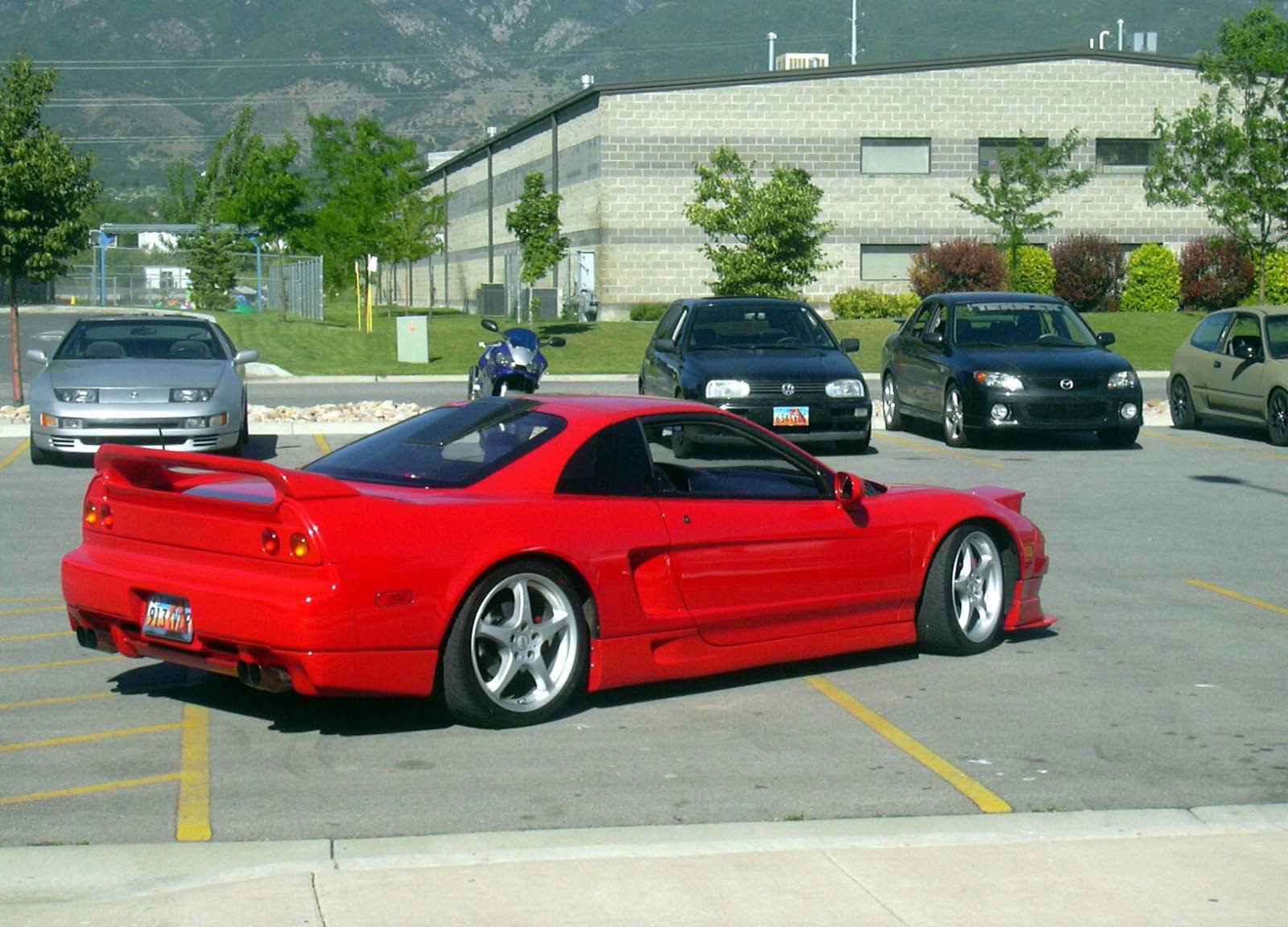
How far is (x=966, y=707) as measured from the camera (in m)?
7.44

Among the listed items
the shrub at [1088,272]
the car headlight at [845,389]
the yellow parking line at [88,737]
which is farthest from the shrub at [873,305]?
the yellow parking line at [88,737]

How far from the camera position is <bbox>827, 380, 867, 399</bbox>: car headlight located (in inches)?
699

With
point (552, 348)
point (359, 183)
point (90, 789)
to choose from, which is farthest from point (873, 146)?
point (90, 789)

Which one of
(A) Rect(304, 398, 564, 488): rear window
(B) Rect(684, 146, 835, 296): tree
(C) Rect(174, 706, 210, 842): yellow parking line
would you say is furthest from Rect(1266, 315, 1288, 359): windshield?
(B) Rect(684, 146, 835, 296): tree

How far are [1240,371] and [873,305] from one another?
27712 mm

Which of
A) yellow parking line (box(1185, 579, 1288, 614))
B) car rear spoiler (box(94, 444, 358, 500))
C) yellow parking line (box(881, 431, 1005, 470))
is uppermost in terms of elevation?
car rear spoiler (box(94, 444, 358, 500))

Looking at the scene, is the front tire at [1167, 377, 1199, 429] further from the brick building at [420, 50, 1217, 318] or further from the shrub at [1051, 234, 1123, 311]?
the brick building at [420, 50, 1217, 318]

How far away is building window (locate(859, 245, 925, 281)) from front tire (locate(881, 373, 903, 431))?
3144cm

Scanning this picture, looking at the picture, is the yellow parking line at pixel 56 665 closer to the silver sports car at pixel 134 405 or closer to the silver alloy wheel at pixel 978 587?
the silver alloy wheel at pixel 978 587

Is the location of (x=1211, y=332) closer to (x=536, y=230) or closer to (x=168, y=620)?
(x=168, y=620)

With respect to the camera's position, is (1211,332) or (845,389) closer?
(845,389)

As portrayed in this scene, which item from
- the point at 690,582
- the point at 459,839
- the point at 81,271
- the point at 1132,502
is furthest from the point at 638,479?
the point at 81,271

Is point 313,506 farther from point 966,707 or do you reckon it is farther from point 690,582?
point 966,707

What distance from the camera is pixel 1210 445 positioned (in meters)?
19.3
